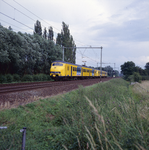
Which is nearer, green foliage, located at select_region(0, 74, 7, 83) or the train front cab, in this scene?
green foliage, located at select_region(0, 74, 7, 83)

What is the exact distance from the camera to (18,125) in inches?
198

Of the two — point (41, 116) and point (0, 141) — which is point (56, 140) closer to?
point (0, 141)

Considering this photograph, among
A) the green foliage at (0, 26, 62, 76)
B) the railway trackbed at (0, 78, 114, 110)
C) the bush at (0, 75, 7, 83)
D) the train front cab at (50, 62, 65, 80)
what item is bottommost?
the railway trackbed at (0, 78, 114, 110)

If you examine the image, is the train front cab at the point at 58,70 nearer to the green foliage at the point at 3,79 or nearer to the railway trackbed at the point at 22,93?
the green foliage at the point at 3,79

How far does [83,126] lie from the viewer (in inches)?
143

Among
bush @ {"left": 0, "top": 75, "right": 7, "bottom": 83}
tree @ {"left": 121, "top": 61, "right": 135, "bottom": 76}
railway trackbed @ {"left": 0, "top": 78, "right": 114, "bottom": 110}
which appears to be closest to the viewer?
railway trackbed @ {"left": 0, "top": 78, "right": 114, "bottom": 110}

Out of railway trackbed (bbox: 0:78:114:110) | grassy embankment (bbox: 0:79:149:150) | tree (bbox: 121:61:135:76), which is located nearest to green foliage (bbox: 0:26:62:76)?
railway trackbed (bbox: 0:78:114:110)

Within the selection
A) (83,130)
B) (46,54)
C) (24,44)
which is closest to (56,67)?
(24,44)

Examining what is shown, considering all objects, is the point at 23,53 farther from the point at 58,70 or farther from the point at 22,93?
the point at 22,93

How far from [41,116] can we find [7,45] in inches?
647

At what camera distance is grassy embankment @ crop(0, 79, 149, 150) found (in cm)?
260

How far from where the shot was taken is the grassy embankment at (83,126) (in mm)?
2600

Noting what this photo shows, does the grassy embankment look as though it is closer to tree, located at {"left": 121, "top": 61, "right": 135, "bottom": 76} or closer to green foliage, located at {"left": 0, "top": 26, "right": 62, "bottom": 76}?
green foliage, located at {"left": 0, "top": 26, "right": 62, "bottom": 76}

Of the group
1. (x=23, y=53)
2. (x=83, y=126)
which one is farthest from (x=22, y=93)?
(x=23, y=53)
